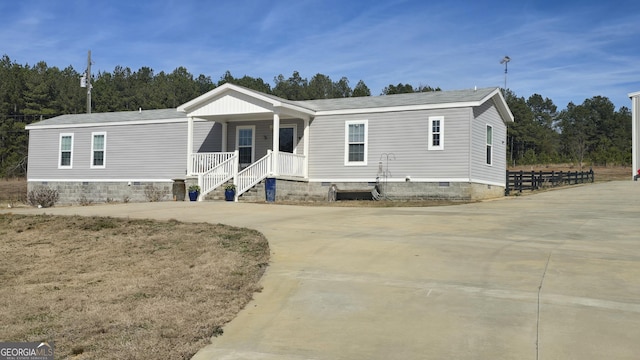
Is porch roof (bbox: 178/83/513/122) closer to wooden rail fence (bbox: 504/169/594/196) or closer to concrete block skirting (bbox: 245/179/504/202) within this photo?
concrete block skirting (bbox: 245/179/504/202)

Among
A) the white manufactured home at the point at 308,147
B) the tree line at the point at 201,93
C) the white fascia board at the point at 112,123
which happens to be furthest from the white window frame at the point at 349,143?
the tree line at the point at 201,93

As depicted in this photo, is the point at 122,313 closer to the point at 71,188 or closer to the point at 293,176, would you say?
the point at 293,176

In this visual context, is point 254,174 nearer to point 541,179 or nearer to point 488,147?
point 488,147

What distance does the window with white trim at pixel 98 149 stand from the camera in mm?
27500

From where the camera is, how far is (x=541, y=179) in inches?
1115

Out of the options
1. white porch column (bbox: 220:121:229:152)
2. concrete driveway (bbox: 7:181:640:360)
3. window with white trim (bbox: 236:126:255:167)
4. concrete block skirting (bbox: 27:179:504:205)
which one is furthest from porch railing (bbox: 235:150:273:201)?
concrete driveway (bbox: 7:181:640:360)

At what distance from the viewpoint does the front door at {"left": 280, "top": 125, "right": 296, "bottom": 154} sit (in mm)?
23891

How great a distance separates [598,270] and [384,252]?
3.12 meters

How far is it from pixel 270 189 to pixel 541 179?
1469cm

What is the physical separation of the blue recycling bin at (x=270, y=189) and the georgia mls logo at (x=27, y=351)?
621 inches

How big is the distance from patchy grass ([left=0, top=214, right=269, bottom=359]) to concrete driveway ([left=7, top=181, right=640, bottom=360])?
16.6 inches

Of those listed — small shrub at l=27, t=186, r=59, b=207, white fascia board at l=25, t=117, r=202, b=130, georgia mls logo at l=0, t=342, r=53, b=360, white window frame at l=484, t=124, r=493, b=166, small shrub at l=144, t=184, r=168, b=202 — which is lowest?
georgia mls logo at l=0, t=342, r=53, b=360

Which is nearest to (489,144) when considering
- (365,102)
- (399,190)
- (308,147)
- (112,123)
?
(399,190)

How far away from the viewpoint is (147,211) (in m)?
16.5
